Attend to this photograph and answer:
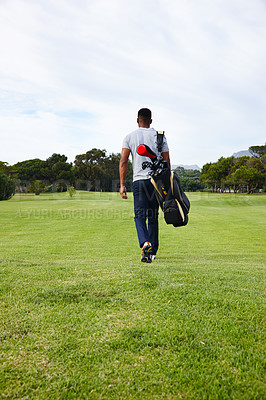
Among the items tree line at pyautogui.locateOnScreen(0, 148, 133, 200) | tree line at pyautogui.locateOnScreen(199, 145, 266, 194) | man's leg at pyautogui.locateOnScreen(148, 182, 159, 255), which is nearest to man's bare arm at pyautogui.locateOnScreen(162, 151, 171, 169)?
man's leg at pyautogui.locateOnScreen(148, 182, 159, 255)

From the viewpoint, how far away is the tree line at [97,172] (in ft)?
213

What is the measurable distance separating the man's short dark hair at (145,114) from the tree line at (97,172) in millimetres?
58687

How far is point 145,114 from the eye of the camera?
507 cm

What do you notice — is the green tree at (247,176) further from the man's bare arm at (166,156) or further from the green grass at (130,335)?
the green grass at (130,335)

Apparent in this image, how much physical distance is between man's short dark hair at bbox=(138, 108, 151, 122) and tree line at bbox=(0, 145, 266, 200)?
5869 cm

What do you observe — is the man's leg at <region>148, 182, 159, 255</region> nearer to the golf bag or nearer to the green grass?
the golf bag

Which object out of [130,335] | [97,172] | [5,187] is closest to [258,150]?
[97,172]

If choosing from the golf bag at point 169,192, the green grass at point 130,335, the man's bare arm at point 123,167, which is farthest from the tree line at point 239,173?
the green grass at point 130,335

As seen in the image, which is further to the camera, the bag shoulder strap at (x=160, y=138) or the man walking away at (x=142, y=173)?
the man walking away at (x=142, y=173)

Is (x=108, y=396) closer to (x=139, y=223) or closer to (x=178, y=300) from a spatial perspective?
(x=178, y=300)

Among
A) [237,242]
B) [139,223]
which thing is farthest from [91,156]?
[139,223]

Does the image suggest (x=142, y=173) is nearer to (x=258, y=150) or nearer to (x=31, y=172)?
(x=31, y=172)

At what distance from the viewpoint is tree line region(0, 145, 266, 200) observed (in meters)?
64.9

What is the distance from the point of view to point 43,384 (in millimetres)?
1799
